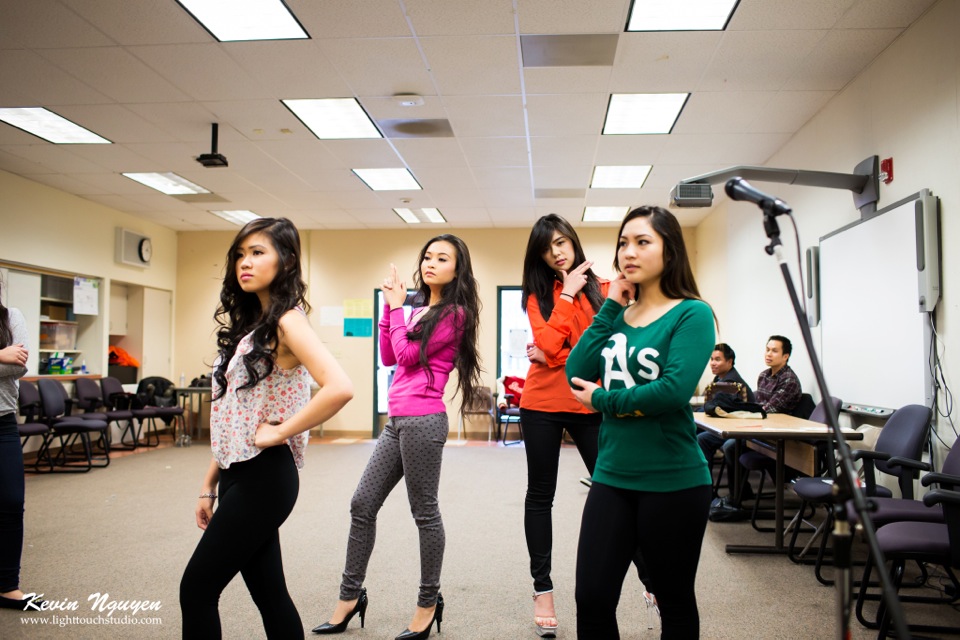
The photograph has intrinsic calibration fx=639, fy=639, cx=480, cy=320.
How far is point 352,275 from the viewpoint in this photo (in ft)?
31.4

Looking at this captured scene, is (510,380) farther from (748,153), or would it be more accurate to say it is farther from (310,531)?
(310,531)

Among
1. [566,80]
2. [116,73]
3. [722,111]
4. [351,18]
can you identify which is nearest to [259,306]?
[351,18]

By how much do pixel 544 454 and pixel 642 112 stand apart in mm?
3647

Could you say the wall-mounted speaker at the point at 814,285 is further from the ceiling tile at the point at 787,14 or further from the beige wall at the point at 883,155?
the ceiling tile at the point at 787,14

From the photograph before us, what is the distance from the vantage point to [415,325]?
7.68 ft

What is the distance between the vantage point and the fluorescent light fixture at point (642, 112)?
4789mm

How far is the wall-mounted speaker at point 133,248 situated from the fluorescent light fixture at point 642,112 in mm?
6411

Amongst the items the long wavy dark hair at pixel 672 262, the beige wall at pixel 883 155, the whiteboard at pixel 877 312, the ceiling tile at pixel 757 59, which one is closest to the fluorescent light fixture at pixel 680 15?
the ceiling tile at pixel 757 59

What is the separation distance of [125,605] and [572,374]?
228 cm

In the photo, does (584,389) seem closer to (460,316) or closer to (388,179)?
(460,316)

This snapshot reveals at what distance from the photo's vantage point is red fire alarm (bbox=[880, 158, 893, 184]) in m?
3.90

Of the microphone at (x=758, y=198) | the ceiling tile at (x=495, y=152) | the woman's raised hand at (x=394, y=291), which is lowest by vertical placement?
the woman's raised hand at (x=394, y=291)

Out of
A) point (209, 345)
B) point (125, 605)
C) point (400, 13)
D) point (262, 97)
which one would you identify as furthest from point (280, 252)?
point (209, 345)

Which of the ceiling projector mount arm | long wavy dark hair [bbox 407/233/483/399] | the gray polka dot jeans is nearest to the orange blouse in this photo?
long wavy dark hair [bbox 407/233/483/399]
